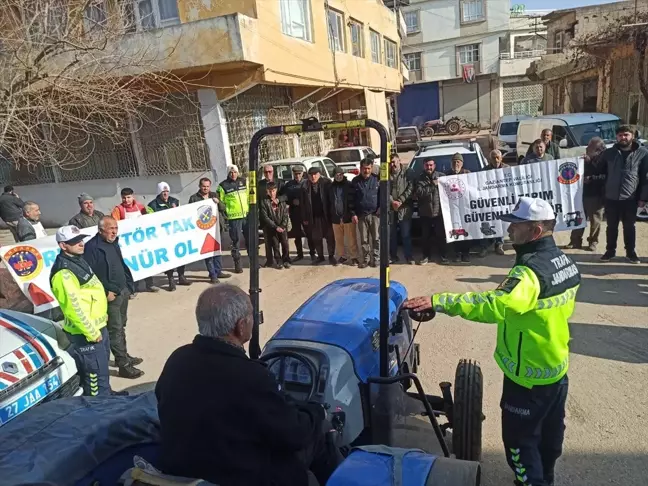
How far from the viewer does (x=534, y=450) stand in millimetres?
2934

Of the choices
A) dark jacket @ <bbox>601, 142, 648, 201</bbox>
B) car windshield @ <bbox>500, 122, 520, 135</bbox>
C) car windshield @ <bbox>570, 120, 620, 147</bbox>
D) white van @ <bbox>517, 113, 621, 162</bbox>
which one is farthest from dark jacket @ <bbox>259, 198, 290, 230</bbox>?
car windshield @ <bbox>500, 122, 520, 135</bbox>

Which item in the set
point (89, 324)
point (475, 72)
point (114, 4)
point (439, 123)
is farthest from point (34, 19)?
point (475, 72)

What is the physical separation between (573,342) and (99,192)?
13.4 metres

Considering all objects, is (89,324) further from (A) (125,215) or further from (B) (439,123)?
(B) (439,123)

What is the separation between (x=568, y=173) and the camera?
25.5ft

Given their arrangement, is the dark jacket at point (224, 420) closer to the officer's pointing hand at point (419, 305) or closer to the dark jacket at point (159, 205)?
the officer's pointing hand at point (419, 305)

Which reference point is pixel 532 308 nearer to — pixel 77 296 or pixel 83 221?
pixel 77 296

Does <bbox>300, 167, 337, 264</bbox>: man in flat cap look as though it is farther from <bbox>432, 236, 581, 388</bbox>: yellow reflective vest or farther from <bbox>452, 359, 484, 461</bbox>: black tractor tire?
<bbox>432, 236, 581, 388</bbox>: yellow reflective vest

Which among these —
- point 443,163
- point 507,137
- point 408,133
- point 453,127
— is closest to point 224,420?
point 443,163

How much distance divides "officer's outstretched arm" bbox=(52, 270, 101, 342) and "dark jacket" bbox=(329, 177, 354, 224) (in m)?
4.97

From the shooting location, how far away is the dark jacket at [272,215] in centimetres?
873

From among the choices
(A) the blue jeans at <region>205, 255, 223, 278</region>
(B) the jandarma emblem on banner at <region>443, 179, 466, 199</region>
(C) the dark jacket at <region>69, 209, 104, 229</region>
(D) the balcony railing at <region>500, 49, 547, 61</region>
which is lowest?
(A) the blue jeans at <region>205, 255, 223, 278</region>

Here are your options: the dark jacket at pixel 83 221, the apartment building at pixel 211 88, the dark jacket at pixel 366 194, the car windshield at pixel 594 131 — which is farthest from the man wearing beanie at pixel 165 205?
the car windshield at pixel 594 131

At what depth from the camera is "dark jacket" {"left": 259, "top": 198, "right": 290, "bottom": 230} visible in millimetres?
8734
